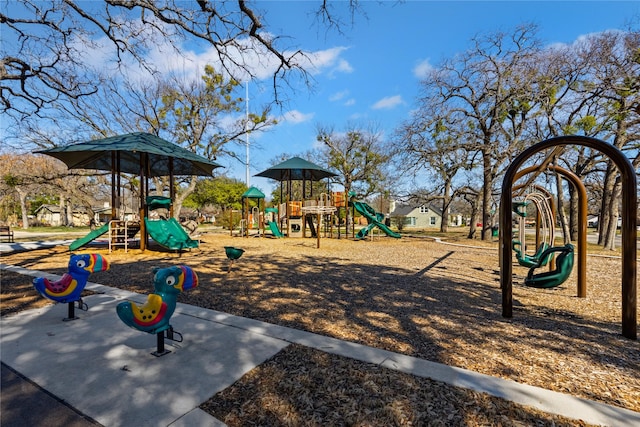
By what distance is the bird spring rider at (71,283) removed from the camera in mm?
3812

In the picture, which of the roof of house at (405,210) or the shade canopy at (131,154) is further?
the roof of house at (405,210)

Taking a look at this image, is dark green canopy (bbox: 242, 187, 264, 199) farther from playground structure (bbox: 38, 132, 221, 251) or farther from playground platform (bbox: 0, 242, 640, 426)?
playground platform (bbox: 0, 242, 640, 426)

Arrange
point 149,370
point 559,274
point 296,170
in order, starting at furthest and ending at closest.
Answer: point 296,170
point 559,274
point 149,370

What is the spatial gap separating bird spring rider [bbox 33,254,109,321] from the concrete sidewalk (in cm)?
34

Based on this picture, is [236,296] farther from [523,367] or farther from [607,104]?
[607,104]

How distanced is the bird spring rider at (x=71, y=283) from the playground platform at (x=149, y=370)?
0.34 meters

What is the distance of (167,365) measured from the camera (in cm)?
290

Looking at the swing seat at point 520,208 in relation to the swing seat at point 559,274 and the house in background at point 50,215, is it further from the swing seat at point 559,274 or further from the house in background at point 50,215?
the house in background at point 50,215

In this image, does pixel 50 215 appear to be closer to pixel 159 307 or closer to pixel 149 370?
pixel 159 307

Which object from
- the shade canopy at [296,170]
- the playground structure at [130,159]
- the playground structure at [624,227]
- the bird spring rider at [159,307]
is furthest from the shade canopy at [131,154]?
the playground structure at [624,227]

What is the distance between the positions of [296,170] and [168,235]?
1183 cm

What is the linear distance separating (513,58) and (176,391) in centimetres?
1957

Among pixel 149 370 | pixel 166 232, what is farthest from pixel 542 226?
pixel 166 232

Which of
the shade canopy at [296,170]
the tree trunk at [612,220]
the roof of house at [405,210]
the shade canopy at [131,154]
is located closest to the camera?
the shade canopy at [131,154]
